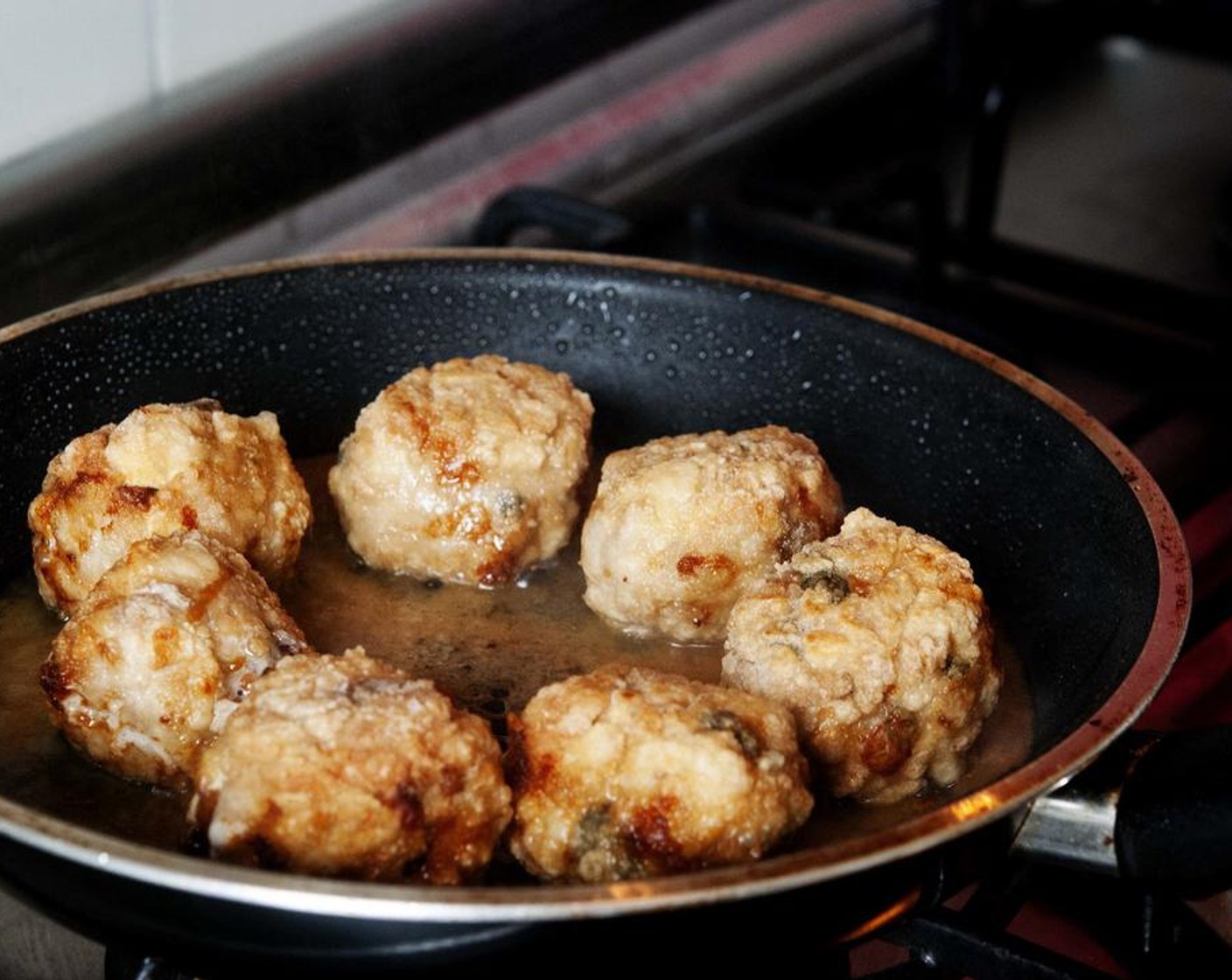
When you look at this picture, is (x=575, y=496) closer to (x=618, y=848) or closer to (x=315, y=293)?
(x=315, y=293)

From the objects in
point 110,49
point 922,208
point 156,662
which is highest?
point 110,49

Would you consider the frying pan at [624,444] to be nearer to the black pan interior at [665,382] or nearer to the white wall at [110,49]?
the black pan interior at [665,382]

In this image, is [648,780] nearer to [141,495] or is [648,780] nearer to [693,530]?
[693,530]

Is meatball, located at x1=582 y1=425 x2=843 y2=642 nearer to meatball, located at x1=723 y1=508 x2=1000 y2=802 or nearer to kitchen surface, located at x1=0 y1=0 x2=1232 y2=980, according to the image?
meatball, located at x1=723 y1=508 x2=1000 y2=802

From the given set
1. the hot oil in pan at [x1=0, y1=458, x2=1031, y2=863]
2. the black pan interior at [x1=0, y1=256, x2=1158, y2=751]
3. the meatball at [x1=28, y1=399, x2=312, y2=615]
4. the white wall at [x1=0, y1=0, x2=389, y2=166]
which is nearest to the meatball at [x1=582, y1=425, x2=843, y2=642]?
the hot oil in pan at [x1=0, y1=458, x2=1031, y2=863]

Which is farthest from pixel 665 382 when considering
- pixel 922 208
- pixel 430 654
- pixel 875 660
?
pixel 922 208

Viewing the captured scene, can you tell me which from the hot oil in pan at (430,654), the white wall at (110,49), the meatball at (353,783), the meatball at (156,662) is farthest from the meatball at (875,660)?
the white wall at (110,49)

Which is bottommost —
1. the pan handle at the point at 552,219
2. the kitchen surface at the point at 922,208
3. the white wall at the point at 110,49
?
the kitchen surface at the point at 922,208
